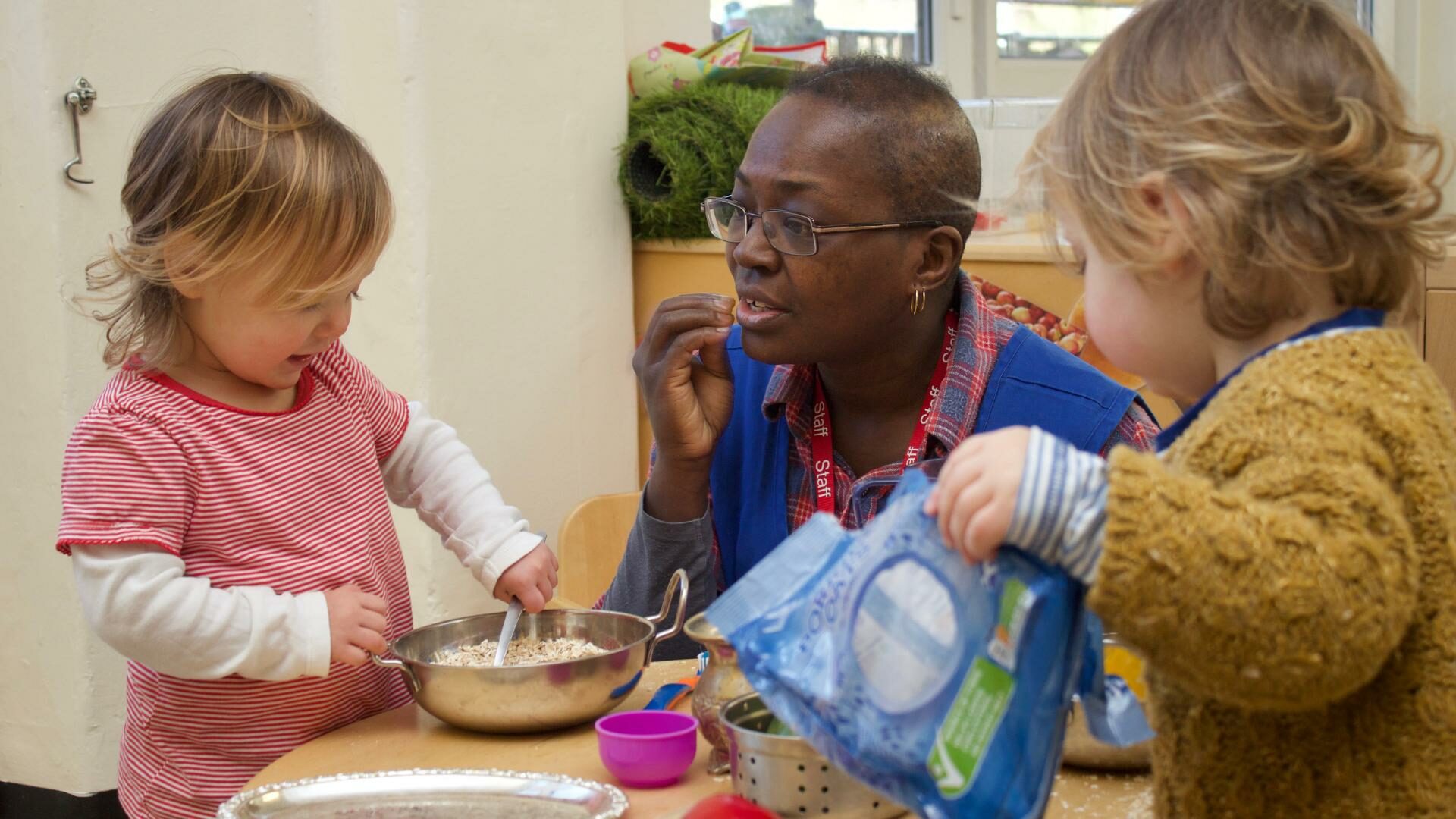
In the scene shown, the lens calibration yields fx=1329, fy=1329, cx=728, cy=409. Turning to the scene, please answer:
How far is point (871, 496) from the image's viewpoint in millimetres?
1513

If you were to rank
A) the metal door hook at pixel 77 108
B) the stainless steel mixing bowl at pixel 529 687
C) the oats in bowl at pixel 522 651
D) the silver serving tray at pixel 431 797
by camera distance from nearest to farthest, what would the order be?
the silver serving tray at pixel 431 797, the stainless steel mixing bowl at pixel 529 687, the oats in bowl at pixel 522 651, the metal door hook at pixel 77 108

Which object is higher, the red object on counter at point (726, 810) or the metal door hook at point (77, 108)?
the metal door hook at point (77, 108)

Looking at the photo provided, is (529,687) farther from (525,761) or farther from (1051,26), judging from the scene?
(1051,26)

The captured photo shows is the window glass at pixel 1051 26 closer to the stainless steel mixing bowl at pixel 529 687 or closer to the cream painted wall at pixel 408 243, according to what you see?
the cream painted wall at pixel 408 243

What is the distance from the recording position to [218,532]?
4.24 feet

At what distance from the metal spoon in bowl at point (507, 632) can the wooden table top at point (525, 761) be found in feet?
0.28

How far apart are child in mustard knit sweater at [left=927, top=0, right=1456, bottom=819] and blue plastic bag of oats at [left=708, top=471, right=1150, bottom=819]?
25 millimetres

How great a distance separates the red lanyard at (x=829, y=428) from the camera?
152 centimetres

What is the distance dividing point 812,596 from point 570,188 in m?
2.34

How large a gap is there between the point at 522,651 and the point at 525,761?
0.61 feet

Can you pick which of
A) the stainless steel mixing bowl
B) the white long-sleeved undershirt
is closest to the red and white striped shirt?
the white long-sleeved undershirt

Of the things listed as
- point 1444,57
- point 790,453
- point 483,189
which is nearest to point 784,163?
point 790,453

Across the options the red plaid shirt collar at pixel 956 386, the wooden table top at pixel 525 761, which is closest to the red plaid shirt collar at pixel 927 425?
the red plaid shirt collar at pixel 956 386

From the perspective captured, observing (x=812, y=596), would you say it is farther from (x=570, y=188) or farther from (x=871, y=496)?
(x=570, y=188)
